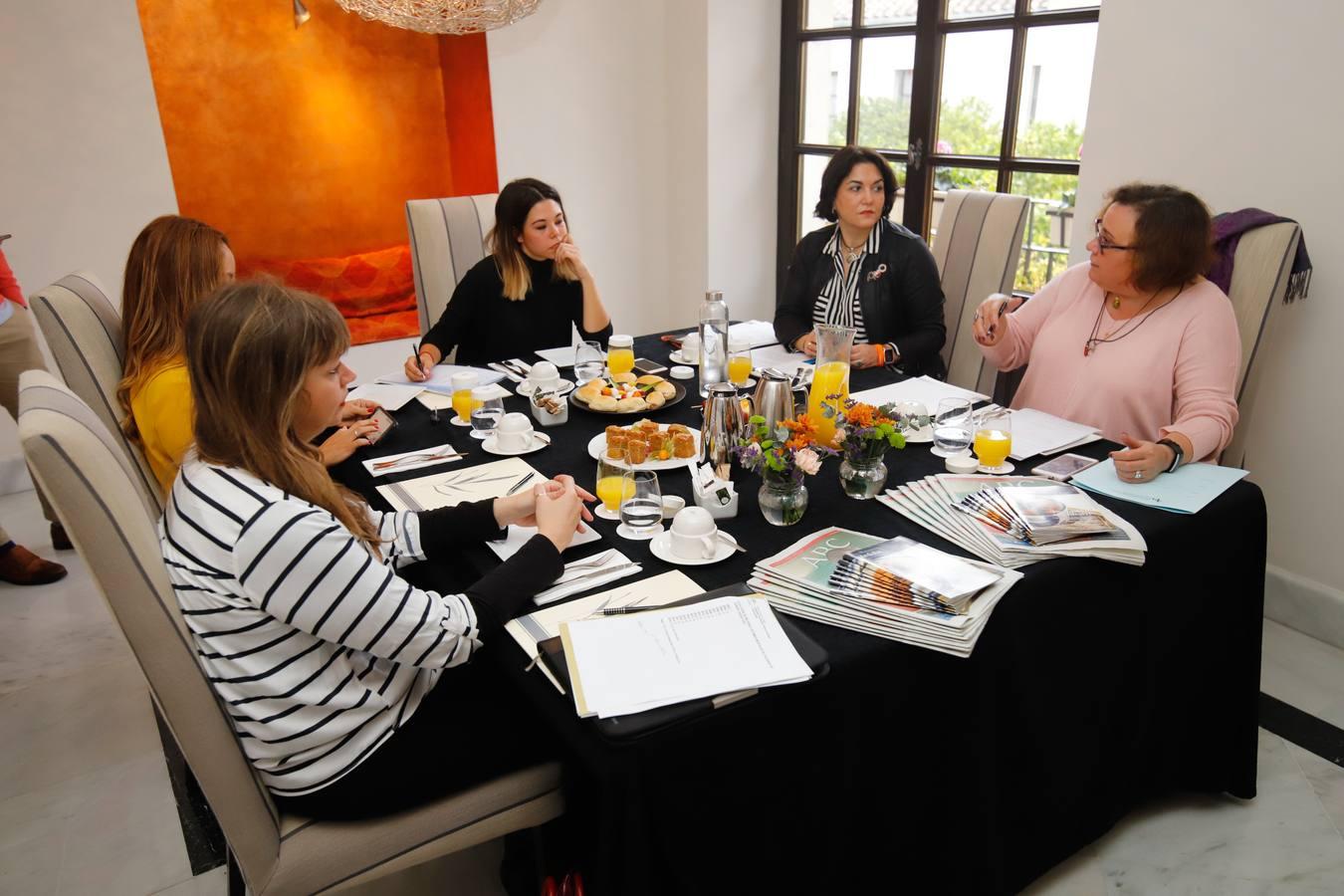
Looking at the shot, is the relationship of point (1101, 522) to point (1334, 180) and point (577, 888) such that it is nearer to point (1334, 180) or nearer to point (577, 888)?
point (577, 888)

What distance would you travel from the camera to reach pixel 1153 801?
188 cm

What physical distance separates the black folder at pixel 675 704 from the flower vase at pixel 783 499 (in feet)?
0.78

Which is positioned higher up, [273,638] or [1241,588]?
[273,638]

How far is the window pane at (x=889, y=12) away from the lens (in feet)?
11.9

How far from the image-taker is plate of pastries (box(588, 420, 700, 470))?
1744 millimetres

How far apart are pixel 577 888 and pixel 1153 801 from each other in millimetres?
1277

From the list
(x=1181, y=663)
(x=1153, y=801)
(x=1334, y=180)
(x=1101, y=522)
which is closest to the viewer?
(x=1101, y=522)

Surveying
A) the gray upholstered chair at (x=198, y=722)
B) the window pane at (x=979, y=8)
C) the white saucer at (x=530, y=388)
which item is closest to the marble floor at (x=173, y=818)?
the gray upholstered chair at (x=198, y=722)

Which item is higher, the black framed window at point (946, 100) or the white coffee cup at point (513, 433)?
the black framed window at point (946, 100)

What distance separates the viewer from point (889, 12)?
3703 millimetres

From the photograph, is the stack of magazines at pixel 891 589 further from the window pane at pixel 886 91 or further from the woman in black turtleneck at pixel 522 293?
the window pane at pixel 886 91

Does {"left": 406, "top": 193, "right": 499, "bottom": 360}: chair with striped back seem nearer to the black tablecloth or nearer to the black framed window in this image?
the black tablecloth

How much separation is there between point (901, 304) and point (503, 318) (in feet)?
3.90

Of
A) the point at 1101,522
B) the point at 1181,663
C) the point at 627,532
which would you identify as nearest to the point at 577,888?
the point at 627,532
